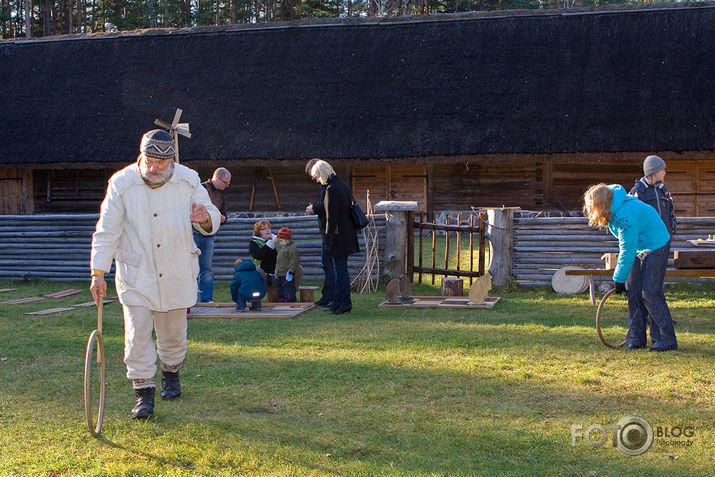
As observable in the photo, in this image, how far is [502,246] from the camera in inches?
440

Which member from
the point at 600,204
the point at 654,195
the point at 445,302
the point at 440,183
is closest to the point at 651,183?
the point at 654,195

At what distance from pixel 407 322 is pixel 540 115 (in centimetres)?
975

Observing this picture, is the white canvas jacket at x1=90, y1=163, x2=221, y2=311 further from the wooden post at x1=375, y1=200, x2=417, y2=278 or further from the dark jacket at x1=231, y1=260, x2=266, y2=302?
the wooden post at x1=375, y1=200, x2=417, y2=278

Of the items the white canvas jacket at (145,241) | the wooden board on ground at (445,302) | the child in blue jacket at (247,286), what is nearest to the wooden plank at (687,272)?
the wooden board on ground at (445,302)

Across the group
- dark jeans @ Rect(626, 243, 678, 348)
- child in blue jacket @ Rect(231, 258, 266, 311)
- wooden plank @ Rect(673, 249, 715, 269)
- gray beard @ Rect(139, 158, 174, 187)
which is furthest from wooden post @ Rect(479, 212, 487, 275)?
gray beard @ Rect(139, 158, 174, 187)

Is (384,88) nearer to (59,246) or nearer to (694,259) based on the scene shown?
(59,246)

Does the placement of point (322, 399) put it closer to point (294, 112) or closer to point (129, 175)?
point (129, 175)

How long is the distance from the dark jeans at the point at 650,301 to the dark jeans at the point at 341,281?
350 centimetres

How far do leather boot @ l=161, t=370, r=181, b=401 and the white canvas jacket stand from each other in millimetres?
632

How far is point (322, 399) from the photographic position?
5500 millimetres

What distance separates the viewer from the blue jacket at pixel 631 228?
21.3ft

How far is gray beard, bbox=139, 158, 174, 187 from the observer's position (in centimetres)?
505

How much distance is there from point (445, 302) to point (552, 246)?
6.96ft

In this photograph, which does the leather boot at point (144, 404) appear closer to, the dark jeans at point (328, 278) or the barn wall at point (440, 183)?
the dark jeans at point (328, 278)
